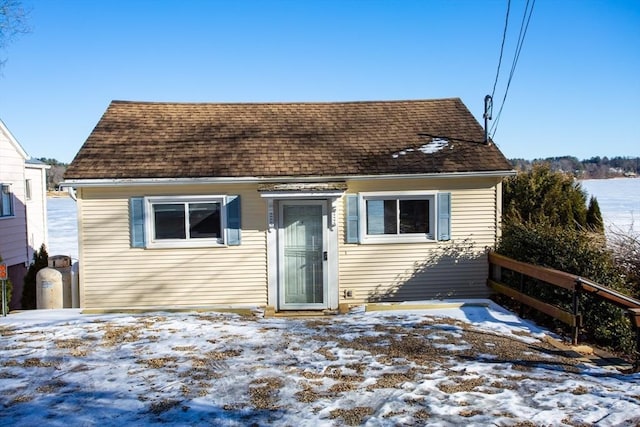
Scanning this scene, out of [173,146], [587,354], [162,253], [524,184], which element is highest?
[173,146]

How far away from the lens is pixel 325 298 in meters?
10.3

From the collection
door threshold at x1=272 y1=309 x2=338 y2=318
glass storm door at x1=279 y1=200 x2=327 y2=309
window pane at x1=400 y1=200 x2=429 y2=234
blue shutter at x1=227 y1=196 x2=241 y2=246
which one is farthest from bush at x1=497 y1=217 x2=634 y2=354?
blue shutter at x1=227 y1=196 x2=241 y2=246

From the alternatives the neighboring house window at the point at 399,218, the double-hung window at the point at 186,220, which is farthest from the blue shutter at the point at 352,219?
the double-hung window at the point at 186,220

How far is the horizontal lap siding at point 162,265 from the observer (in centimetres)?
1010

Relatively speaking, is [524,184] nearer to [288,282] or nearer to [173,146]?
[288,282]

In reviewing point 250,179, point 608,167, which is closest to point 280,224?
point 250,179

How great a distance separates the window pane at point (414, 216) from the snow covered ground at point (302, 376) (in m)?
2.53

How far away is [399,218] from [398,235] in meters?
0.36

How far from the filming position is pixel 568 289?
7.23 m

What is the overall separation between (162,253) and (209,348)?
3895mm

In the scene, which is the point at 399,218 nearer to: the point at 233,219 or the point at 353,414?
the point at 233,219

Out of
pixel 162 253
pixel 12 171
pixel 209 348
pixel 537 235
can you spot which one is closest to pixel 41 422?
pixel 209 348

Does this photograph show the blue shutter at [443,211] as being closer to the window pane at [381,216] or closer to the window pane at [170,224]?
the window pane at [381,216]

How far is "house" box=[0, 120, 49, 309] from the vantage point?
53.4 ft
